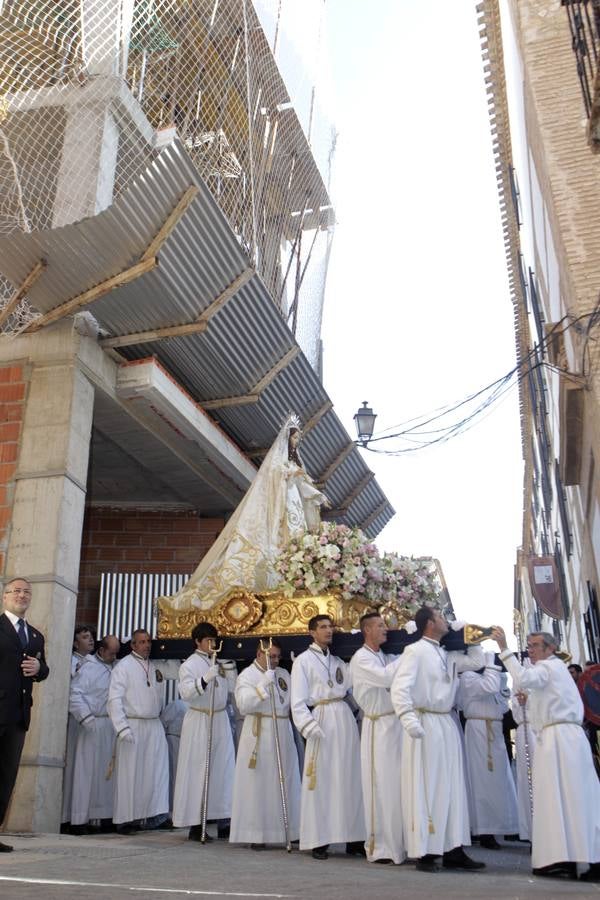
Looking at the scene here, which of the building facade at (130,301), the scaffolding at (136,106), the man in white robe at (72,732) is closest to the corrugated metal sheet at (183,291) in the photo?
the building facade at (130,301)

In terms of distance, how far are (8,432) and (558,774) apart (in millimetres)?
6012

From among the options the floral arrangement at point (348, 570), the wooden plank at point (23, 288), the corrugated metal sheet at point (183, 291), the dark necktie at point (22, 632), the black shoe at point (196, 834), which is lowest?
the black shoe at point (196, 834)

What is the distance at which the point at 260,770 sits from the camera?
7918 mm

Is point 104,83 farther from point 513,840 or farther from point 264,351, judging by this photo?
point 513,840

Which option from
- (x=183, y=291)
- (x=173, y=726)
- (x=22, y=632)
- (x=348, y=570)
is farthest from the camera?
(x=173, y=726)

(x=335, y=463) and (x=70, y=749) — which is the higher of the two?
(x=335, y=463)

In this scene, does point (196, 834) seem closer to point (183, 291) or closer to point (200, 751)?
point (200, 751)

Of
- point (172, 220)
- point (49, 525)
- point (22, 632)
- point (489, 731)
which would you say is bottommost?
point (489, 731)

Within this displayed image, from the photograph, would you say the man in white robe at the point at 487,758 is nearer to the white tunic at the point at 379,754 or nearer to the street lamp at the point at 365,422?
the white tunic at the point at 379,754

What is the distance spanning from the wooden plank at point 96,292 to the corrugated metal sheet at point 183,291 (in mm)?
79

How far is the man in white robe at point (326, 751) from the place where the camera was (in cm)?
705

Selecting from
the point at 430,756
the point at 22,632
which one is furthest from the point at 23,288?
the point at 430,756

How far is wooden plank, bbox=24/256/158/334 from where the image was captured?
8875mm

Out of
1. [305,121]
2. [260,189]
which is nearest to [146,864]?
[260,189]
